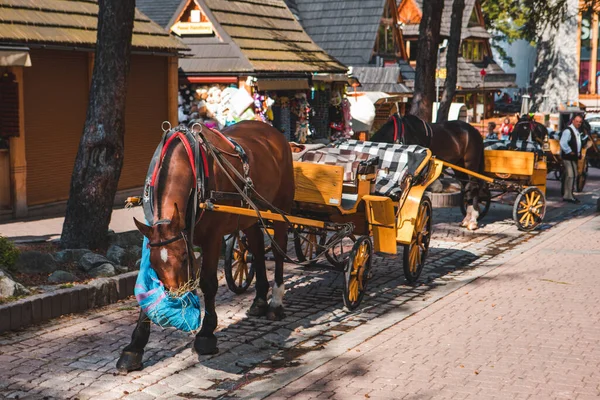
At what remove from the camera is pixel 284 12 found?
2575 centimetres

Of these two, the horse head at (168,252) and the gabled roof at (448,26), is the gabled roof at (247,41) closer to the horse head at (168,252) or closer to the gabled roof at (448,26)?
the horse head at (168,252)

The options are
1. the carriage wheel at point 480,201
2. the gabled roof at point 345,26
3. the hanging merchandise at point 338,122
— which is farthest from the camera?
the gabled roof at point 345,26

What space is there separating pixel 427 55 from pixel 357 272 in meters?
10.0

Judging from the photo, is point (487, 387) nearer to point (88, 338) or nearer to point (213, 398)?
point (213, 398)

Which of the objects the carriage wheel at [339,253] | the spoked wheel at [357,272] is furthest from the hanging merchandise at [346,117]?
the spoked wheel at [357,272]

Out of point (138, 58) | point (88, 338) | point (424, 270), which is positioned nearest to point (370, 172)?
point (424, 270)

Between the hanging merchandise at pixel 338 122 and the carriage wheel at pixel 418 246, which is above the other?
the hanging merchandise at pixel 338 122

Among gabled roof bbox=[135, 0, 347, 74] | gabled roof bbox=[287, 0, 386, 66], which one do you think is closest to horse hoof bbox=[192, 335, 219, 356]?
gabled roof bbox=[135, 0, 347, 74]

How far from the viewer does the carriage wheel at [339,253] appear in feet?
32.8

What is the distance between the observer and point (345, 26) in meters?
40.2

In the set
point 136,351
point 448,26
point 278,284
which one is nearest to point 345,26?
point 448,26

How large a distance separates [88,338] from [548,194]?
16728mm

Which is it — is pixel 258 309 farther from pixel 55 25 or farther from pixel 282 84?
pixel 282 84

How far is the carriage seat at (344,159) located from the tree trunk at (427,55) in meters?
8.02
